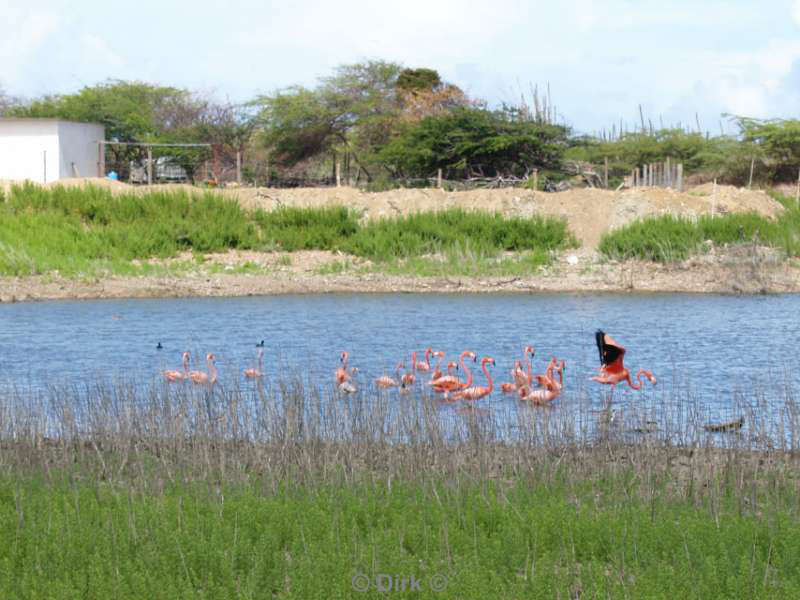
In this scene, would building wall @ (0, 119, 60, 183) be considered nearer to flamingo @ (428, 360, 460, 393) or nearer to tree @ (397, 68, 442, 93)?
tree @ (397, 68, 442, 93)

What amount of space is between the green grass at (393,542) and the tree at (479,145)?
38165 mm

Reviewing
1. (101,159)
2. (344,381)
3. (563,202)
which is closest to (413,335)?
(344,381)

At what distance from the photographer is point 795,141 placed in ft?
172

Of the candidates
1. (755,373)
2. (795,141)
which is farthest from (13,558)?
(795,141)

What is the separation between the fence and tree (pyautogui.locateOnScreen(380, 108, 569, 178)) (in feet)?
13.0

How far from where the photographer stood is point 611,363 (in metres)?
15.7

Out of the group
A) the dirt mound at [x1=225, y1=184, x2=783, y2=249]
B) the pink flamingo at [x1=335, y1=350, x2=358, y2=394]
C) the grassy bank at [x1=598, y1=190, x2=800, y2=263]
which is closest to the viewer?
the pink flamingo at [x1=335, y1=350, x2=358, y2=394]

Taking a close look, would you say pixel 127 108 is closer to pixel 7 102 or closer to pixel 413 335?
pixel 7 102

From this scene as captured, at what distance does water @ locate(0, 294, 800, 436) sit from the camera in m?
17.5

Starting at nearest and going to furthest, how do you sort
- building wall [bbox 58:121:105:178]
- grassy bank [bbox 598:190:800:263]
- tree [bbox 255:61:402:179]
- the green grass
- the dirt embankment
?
the green grass → the dirt embankment → grassy bank [bbox 598:190:800:263] → building wall [bbox 58:121:105:178] → tree [bbox 255:61:402:179]

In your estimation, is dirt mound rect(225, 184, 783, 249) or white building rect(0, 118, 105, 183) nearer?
dirt mound rect(225, 184, 783, 249)

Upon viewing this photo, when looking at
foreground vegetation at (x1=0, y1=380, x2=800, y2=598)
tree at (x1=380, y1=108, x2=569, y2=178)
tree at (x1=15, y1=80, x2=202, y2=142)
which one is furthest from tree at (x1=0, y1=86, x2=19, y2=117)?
foreground vegetation at (x1=0, y1=380, x2=800, y2=598)

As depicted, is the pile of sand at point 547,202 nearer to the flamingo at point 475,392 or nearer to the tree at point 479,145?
the tree at point 479,145

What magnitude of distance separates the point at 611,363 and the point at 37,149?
34630 mm
